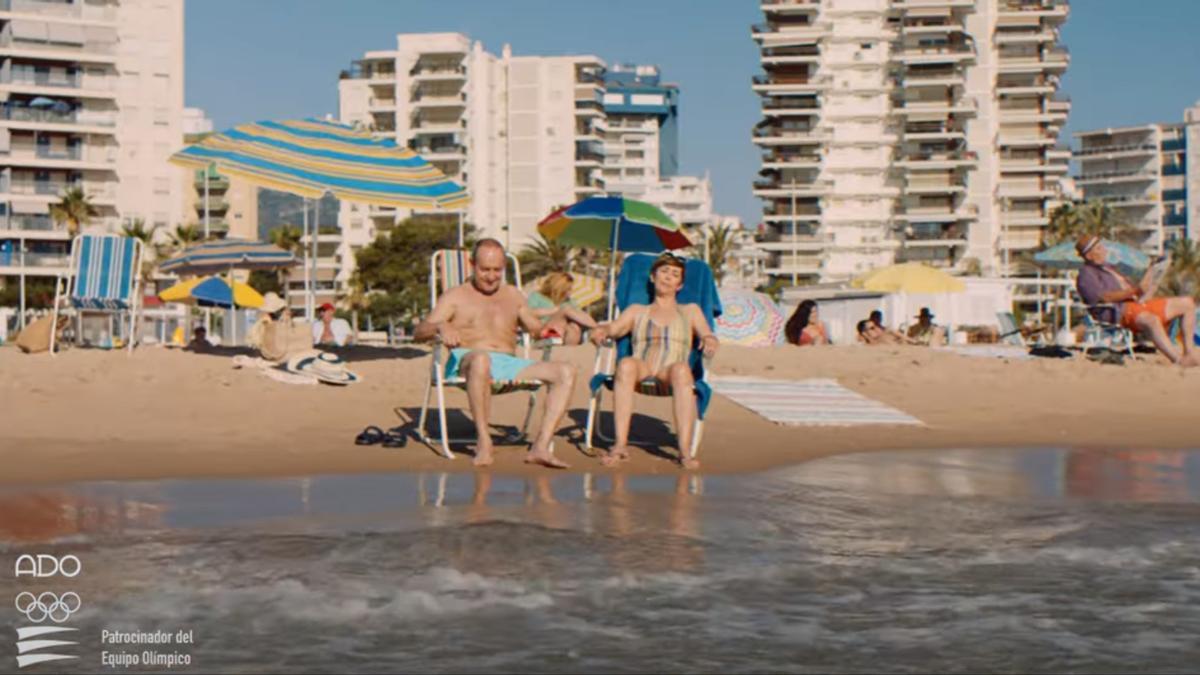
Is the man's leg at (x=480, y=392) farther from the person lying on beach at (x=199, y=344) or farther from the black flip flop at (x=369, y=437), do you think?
the person lying on beach at (x=199, y=344)

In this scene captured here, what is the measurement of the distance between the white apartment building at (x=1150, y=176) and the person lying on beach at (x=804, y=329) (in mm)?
130918

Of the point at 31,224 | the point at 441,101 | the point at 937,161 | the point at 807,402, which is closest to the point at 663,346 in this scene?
the point at 807,402

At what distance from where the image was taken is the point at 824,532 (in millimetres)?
5586

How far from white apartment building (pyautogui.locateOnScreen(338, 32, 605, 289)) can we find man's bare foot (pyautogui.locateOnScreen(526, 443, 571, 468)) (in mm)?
93482

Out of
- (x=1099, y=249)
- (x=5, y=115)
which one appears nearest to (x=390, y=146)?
(x=1099, y=249)

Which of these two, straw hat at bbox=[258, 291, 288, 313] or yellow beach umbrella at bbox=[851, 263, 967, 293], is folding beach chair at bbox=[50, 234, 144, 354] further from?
yellow beach umbrella at bbox=[851, 263, 967, 293]

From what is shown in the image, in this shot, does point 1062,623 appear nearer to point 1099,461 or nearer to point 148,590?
point 148,590

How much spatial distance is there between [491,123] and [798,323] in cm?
8880

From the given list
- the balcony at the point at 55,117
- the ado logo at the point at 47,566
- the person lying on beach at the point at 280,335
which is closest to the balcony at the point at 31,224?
the balcony at the point at 55,117

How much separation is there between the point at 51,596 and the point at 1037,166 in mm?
96544

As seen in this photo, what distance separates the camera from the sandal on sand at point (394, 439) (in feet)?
27.9

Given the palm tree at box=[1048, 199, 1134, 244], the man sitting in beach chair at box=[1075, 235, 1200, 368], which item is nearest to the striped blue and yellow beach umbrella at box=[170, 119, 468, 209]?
the man sitting in beach chair at box=[1075, 235, 1200, 368]

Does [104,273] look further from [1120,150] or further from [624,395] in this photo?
[1120,150]

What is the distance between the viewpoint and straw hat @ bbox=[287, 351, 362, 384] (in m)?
11.1
